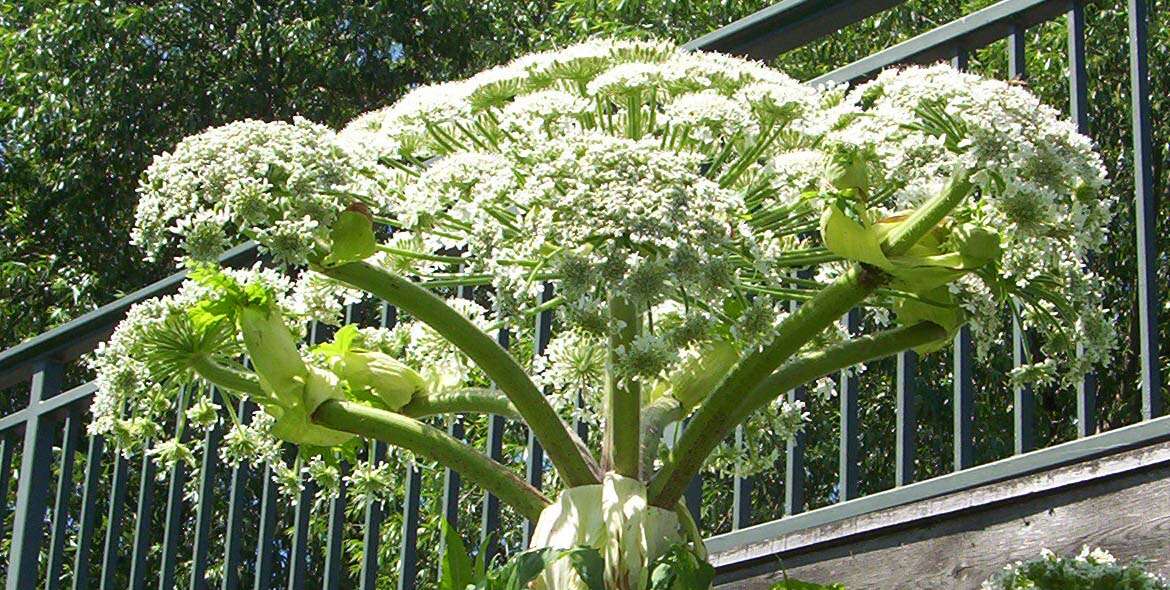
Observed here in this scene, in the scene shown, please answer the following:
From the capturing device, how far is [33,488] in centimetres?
362

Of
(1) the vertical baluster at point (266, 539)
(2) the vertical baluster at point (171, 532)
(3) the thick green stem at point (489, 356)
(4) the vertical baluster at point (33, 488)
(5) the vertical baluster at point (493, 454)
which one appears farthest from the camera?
(4) the vertical baluster at point (33, 488)

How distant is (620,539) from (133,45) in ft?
36.1

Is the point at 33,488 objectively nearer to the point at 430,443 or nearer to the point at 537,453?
the point at 537,453

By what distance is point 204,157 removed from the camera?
1.74 meters

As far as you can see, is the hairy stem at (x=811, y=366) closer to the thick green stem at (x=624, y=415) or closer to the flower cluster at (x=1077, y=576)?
the thick green stem at (x=624, y=415)

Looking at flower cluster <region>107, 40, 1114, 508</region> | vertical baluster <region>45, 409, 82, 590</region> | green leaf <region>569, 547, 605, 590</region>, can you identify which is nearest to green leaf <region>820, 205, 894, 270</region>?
flower cluster <region>107, 40, 1114, 508</region>

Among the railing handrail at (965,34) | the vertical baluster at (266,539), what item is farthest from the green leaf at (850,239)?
the vertical baluster at (266,539)

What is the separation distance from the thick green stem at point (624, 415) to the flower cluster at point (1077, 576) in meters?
0.39

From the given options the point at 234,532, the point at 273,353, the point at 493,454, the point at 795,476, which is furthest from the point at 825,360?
the point at 234,532

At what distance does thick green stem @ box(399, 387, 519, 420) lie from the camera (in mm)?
2014

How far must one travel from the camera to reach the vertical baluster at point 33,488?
11.6 ft

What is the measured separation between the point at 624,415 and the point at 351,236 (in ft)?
1.11

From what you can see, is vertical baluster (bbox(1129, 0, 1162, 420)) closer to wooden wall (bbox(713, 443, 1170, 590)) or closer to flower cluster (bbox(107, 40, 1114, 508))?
wooden wall (bbox(713, 443, 1170, 590))

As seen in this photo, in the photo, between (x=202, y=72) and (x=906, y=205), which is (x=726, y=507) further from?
(x=906, y=205)
